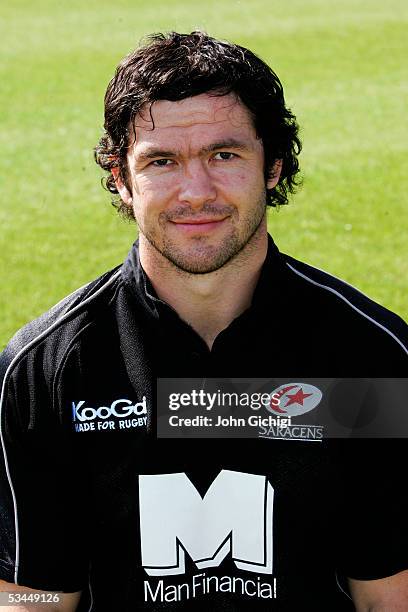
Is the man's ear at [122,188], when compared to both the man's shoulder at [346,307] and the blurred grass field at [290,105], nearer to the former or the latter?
the man's shoulder at [346,307]

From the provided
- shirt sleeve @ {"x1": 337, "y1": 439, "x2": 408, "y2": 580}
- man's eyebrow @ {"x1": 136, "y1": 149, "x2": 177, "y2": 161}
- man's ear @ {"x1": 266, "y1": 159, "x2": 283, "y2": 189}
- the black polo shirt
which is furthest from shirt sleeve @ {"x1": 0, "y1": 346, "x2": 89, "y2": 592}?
man's ear @ {"x1": 266, "y1": 159, "x2": 283, "y2": 189}

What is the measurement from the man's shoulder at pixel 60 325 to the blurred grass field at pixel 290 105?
2.69 meters

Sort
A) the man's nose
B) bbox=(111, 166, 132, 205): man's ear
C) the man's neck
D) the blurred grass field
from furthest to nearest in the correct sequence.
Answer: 1. the blurred grass field
2. bbox=(111, 166, 132, 205): man's ear
3. the man's neck
4. the man's nose

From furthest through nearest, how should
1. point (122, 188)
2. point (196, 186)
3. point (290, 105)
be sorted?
point (290, 105), point (122, 188), point (196, 186)

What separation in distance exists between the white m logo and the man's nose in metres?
0.77

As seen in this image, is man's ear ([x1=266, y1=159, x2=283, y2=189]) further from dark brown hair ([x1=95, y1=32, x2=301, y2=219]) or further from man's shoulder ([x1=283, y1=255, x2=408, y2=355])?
man's shoulder ([x1=283, y1=255, x2=408, y2=355])

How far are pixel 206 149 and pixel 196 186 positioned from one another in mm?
113

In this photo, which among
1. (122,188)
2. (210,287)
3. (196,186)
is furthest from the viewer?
(122,188)

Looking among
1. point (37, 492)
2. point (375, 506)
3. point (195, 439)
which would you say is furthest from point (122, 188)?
point (375, 506)

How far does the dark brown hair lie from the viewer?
127 inches

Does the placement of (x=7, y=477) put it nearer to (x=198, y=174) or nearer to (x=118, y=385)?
(x=118, y=385)

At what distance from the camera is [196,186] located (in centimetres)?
310

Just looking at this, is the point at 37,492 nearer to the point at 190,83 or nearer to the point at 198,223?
the point at 198,223

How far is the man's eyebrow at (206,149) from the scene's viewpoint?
3.12m
